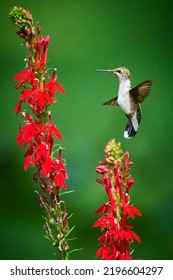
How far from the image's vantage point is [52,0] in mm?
1428

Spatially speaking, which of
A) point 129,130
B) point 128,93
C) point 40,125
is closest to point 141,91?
point 128,93

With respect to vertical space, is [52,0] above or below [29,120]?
above

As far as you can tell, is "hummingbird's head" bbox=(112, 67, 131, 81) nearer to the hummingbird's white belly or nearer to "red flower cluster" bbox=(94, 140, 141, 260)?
the hummingbird's white belly

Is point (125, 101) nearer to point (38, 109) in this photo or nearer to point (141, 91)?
point (141, 91)

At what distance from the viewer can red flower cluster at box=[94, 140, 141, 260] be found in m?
0.71

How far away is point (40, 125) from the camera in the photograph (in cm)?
74

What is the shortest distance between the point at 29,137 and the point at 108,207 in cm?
15

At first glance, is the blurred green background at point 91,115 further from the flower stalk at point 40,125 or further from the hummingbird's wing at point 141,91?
the flower stalk at point 40,125

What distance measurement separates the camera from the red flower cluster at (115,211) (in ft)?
2.31
